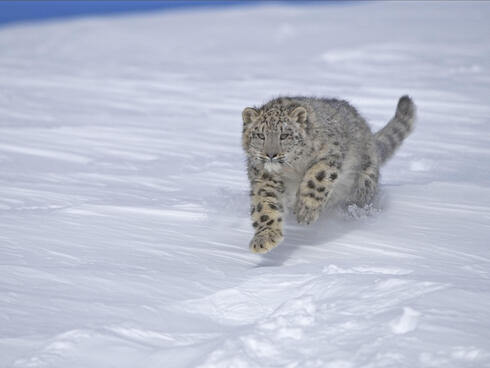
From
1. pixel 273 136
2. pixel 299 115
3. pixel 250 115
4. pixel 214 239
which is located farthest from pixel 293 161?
pixel 214 239

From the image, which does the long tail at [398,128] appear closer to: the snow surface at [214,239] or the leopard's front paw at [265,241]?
the snow surface at [214,239]

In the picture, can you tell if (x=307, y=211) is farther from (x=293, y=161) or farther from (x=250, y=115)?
(x=250, y=115)

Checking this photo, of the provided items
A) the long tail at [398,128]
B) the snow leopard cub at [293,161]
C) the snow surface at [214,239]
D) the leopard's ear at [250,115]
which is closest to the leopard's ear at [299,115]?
the snow leopard cub at [293,161]

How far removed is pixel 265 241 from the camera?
5.27 metres

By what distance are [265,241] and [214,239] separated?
0.67 meters

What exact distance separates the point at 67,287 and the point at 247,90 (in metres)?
9.55

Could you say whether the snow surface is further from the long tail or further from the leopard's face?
the leopard's face

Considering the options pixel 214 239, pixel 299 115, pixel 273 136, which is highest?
pixel 299 115

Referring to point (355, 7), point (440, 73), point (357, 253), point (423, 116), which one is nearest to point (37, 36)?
point (355, 7)

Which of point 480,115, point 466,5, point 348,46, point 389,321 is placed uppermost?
point 466,5

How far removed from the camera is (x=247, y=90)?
13703 mm

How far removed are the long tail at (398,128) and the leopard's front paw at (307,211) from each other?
188 cm

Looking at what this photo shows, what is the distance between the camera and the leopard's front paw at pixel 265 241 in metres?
5.24

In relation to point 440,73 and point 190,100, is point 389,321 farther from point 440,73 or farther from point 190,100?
point 440,73
